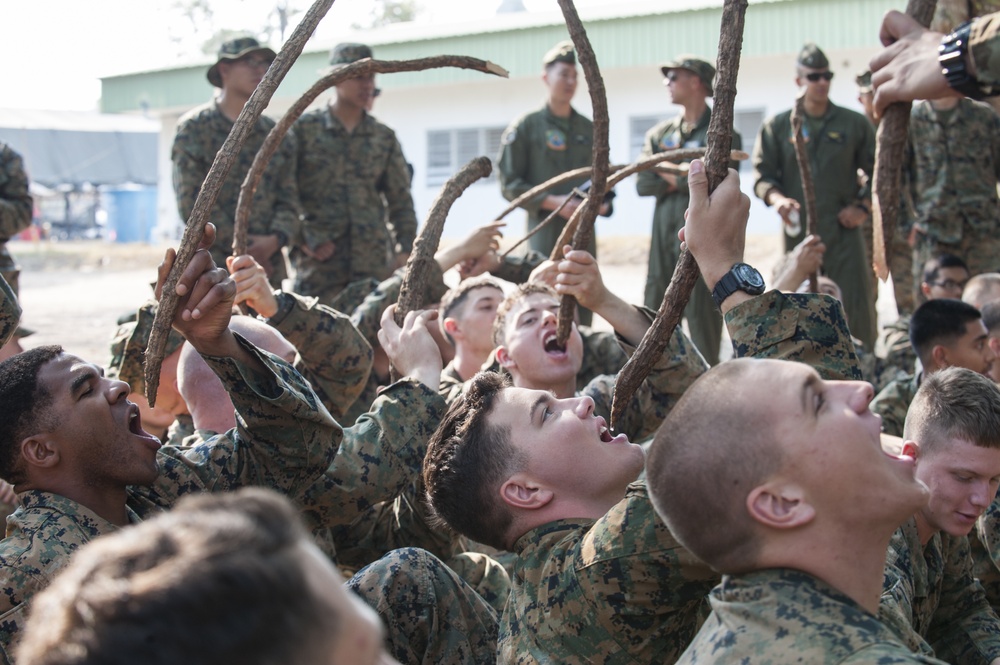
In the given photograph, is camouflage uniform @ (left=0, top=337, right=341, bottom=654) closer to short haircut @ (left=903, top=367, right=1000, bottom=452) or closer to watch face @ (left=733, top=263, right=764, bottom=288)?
watch face @ (left=733, top=263, right=764, bottom=288)

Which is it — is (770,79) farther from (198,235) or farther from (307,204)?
(198,235)

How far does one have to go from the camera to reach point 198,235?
2809 millimetres

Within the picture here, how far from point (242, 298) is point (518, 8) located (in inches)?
1005

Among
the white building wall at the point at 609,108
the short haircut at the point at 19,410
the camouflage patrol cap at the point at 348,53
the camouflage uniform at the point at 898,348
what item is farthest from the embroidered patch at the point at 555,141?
the white building wall at the point at 609,108

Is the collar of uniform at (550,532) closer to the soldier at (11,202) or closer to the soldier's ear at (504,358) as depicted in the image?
the soldier's ear at (504,358)

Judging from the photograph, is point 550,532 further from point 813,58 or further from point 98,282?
point 98,282

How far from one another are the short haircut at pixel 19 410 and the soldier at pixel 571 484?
1.02 meters

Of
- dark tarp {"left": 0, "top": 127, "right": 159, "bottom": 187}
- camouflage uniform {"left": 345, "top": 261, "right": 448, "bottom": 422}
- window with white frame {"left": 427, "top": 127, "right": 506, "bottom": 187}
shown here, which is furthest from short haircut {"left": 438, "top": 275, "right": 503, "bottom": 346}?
dark tarp {"left": 0, "top": 127, "right": 159, "bottom": 187}

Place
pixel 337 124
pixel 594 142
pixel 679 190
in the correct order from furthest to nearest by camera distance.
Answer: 1. pixel 679 190
2. pixel 337 124
3. pixel 594 142

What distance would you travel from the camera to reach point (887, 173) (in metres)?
3.19

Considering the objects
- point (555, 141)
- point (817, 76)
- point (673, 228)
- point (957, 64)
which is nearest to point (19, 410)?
point (957, 64)

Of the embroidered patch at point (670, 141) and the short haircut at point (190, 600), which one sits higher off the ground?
the embroidered patch at point (670, 141)

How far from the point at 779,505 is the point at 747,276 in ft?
2.89

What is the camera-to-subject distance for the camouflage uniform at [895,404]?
15.6ft
